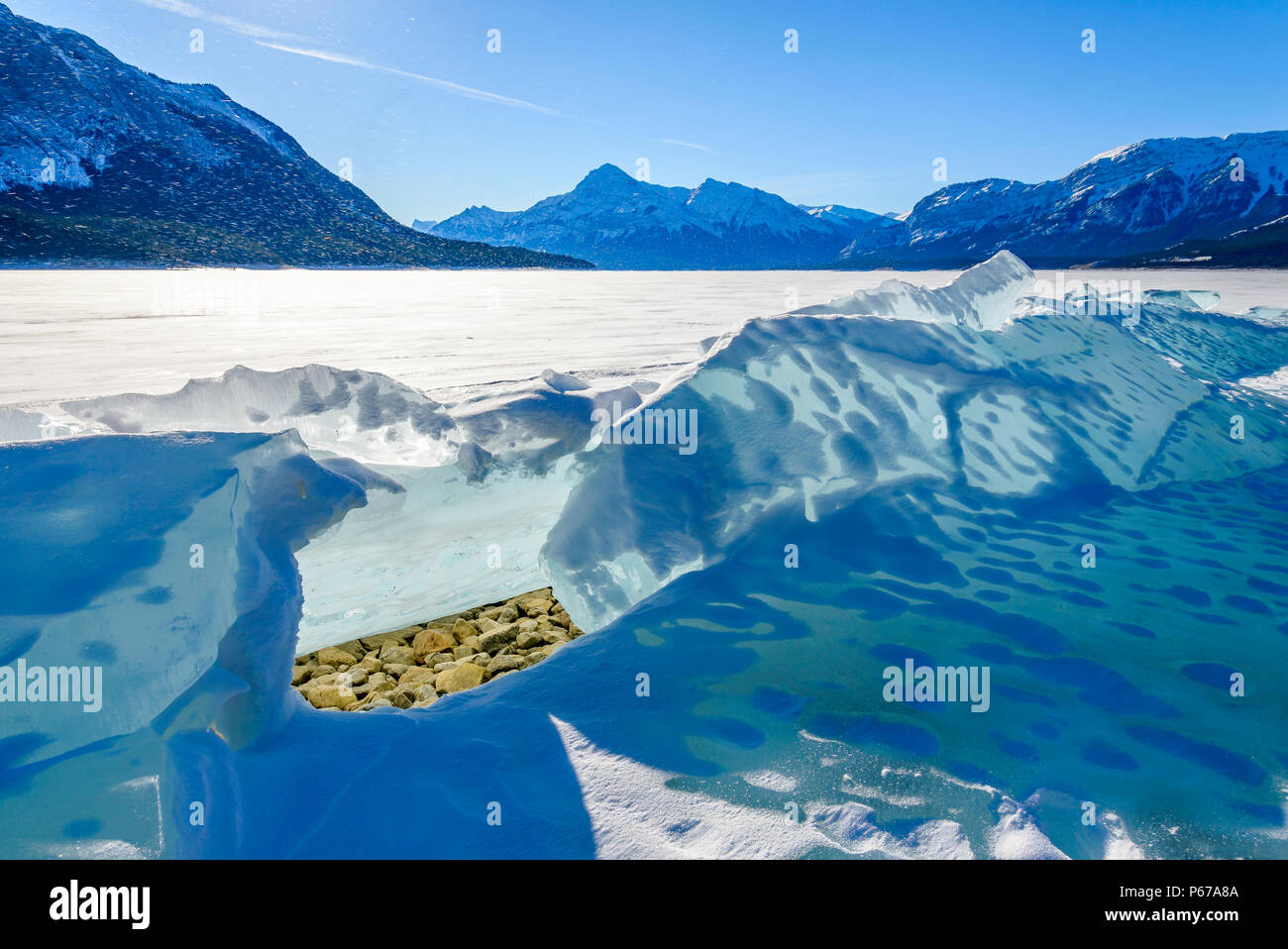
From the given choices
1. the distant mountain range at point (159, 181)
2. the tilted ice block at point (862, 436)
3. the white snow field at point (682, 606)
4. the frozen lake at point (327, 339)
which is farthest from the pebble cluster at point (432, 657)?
the distant mountain range at point (159, 181)

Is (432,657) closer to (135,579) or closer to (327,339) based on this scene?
(135,579)

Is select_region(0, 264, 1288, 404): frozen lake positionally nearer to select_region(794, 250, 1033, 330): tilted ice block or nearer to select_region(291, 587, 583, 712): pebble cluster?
select_region(794, 250, 1033, 330): tilted ice block

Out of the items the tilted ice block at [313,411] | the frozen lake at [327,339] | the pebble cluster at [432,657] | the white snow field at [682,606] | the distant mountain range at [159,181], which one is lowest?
the pebble cluster at [432,657]

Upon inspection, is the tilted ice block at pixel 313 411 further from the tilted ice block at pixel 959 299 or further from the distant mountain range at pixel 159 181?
the distant mountain range at pixel 159 181

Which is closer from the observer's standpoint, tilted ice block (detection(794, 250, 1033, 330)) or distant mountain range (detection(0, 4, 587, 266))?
tilted ice block (detection(794, 250, 1033, 330))

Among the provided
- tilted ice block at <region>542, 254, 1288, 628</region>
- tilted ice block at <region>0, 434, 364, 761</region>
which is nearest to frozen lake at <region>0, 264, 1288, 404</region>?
tilted ice block at <region>542, 254, 1288, 628</region>

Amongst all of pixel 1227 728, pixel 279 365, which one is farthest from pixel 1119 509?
pixel 279 365
